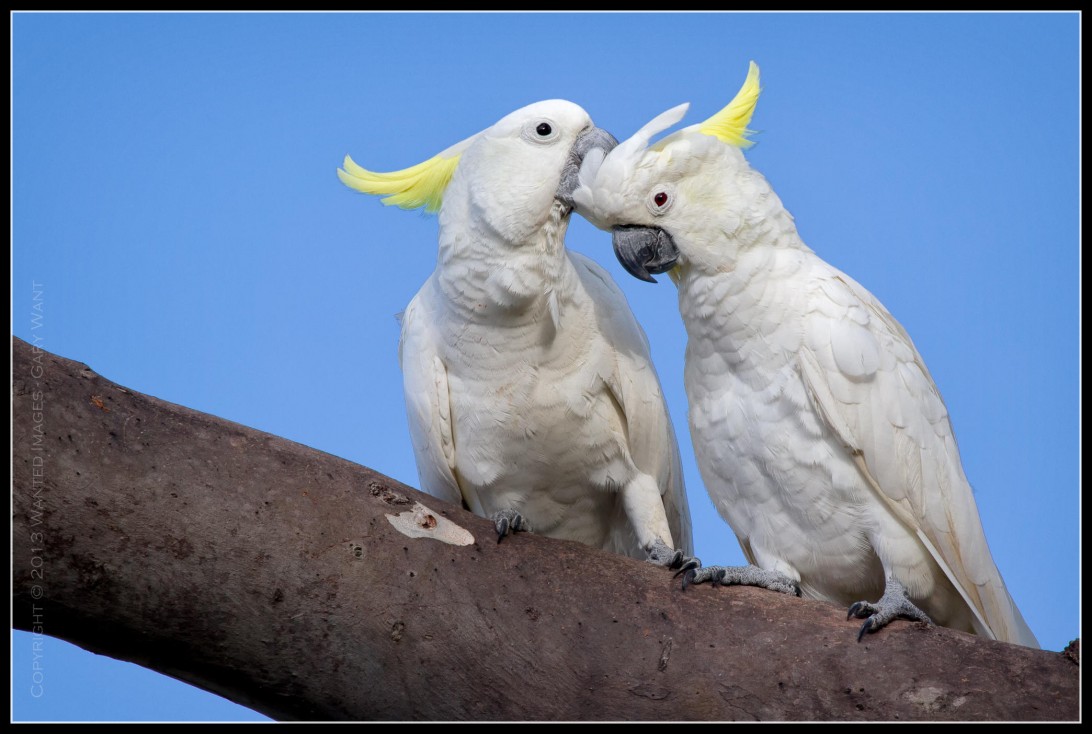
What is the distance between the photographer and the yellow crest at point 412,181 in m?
3.59

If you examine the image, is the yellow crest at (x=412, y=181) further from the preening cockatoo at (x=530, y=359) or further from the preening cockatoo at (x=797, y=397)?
the preening cockatoo at (x=797, y=397)

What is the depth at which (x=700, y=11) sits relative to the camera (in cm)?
344

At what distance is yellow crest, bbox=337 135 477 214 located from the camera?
3588 mm

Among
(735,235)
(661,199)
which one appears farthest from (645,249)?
(735,235)

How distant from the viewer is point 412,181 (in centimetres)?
362

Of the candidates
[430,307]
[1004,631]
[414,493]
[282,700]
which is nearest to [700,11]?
[430,307]

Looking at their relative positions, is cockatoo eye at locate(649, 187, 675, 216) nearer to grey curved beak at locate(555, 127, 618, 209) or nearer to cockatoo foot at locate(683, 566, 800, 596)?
grey curved beak at locate(555, 127, 618, 209)

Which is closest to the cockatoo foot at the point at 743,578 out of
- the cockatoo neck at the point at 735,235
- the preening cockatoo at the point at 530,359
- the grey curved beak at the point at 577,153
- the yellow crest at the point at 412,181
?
the preening cockatoo at the point at 530,359

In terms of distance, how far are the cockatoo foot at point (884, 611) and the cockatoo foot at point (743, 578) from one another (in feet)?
0.90

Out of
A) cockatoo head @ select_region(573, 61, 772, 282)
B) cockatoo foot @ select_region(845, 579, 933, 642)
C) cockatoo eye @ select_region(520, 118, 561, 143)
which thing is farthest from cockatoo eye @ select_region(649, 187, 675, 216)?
cockatoo foot @ select_region(845, 579, 933, 642)

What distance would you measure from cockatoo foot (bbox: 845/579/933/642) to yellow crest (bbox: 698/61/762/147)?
1.49 meters

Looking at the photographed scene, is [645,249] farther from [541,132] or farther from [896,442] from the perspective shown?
[896,442]

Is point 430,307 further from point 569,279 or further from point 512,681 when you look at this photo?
point 512,681

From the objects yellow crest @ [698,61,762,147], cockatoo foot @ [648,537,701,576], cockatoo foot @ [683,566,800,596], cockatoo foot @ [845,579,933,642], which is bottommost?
cockatoo foot @ [845,579,933,642]
